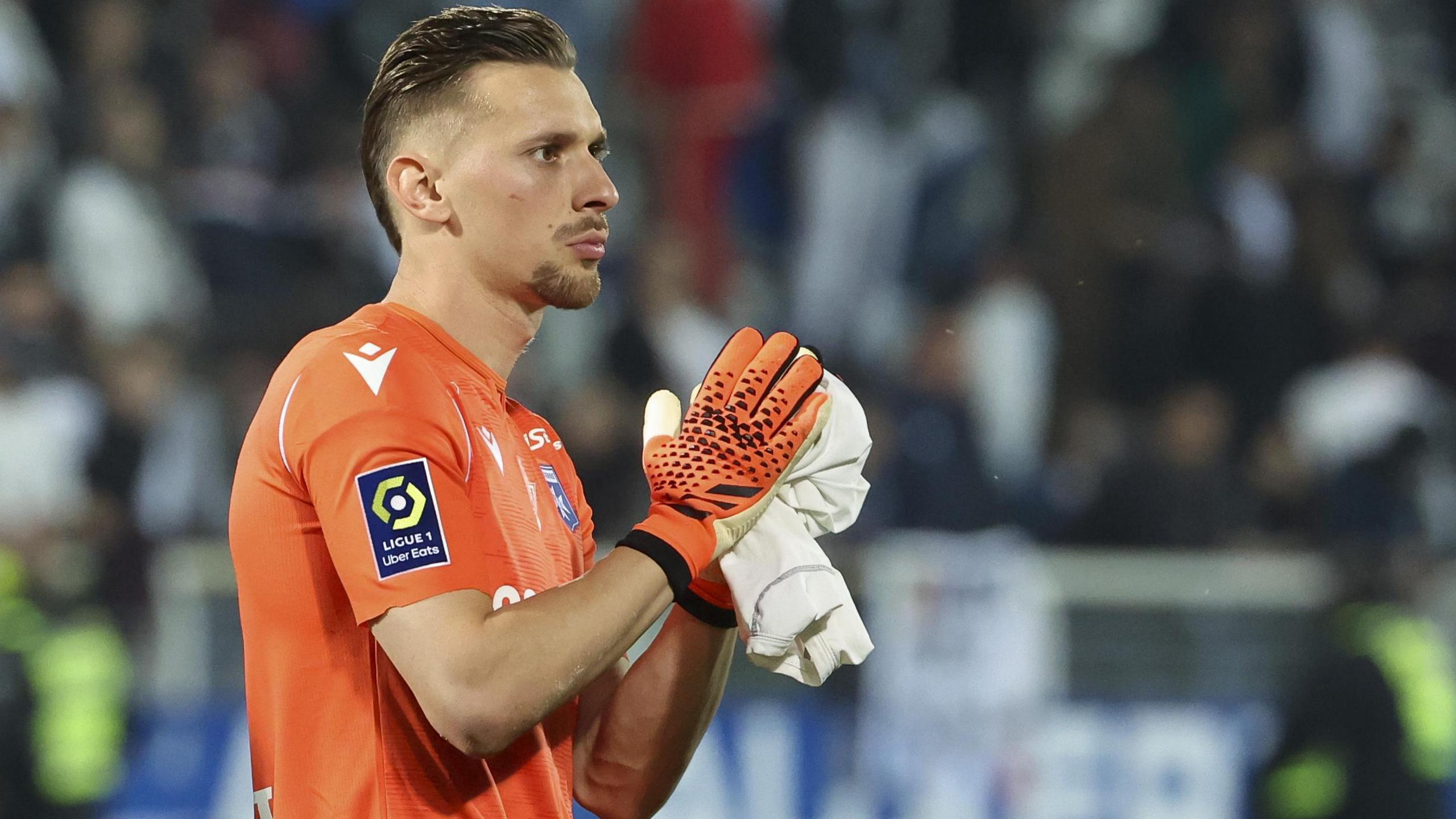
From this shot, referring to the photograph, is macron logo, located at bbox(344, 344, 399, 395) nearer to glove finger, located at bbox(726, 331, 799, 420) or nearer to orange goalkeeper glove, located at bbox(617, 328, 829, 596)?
orange goalkeeper glove, located at bbox(617, 328, 829, 596)

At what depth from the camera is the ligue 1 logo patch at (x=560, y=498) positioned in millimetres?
2879

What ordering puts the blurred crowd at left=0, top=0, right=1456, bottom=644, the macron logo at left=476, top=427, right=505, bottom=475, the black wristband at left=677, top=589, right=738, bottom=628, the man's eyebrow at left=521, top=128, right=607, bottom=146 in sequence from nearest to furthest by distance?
the macron logo at left=476, top=427, right=505, bottom=475
the man's eyebrow at left=521, top=128, right=607, bottom=146
the black wristband at left=677, top=589, right=738, bottom=628
the blurred crowd at left=0, top=0, right=1456, bottom=644

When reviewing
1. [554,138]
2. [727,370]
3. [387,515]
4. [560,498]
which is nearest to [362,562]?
[387,515]

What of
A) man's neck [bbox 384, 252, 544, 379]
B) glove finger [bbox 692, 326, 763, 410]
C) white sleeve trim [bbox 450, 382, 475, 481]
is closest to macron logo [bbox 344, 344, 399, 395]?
white sleeve trim [bbox 450, 382, 475, 481]

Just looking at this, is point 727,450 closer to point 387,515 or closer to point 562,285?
point 562,285

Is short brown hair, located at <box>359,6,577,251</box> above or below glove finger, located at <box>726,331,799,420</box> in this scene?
above

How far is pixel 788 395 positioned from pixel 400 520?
66 centimetres

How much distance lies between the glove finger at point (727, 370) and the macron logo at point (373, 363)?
1.58 feet

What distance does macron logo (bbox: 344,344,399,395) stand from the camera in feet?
8.20

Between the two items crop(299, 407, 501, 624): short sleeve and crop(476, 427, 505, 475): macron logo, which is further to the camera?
crop(476, 427, 505, 475): macron logo

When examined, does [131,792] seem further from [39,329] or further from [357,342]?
[357,342]

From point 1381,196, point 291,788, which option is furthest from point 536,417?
point 1381,196

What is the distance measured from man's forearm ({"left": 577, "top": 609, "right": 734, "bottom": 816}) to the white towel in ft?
0.52

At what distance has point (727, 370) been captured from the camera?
2785mm
